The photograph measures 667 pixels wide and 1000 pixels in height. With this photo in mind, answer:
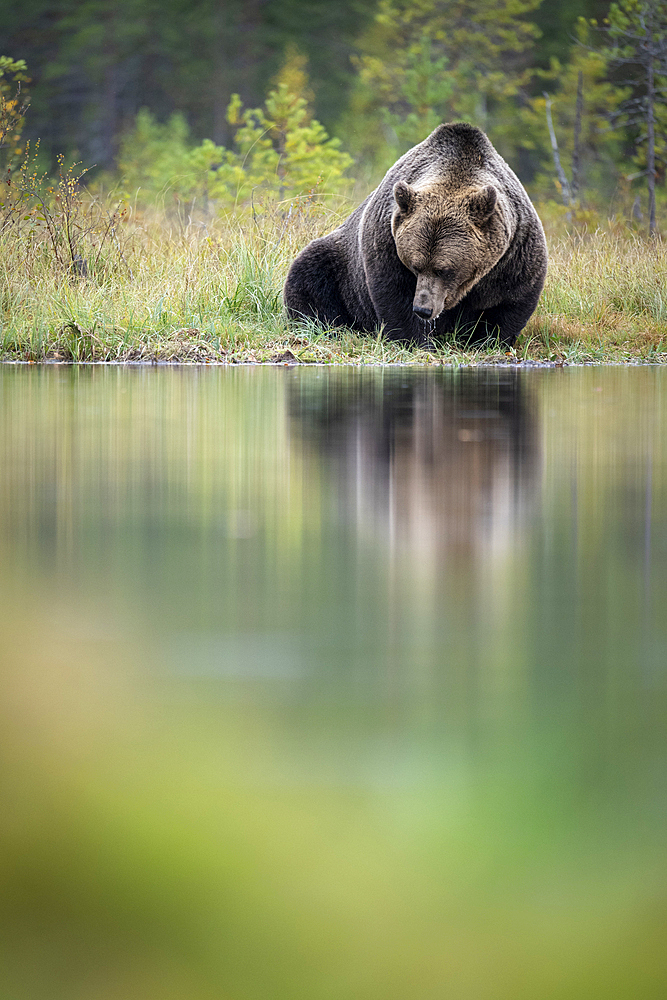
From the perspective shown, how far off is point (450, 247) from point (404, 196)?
1.67 ft

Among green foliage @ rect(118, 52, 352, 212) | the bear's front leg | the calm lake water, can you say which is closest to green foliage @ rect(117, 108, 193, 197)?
green foliage @ rect(118, 52, 352, 212)

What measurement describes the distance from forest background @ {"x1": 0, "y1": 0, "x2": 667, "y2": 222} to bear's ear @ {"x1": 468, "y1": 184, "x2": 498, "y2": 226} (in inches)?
504

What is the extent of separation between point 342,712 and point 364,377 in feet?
19.1

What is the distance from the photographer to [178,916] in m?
0.91

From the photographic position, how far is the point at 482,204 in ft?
27.5

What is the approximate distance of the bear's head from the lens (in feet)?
27.5

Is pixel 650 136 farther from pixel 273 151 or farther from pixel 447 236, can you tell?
pixel 447 236

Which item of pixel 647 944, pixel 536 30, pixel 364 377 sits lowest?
pixel 647 944

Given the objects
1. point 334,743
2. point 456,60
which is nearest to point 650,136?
point 456,60

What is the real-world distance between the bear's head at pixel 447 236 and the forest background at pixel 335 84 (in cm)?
1270

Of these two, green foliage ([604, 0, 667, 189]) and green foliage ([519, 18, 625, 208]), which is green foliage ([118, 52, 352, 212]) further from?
green foliage ([519, 18, 625, 208])

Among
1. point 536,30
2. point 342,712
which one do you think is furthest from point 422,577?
point 536,30

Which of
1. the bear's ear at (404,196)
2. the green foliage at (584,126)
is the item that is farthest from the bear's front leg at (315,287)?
the green foliage at (584,126)

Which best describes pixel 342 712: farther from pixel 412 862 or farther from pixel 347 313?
pixel 347 313
